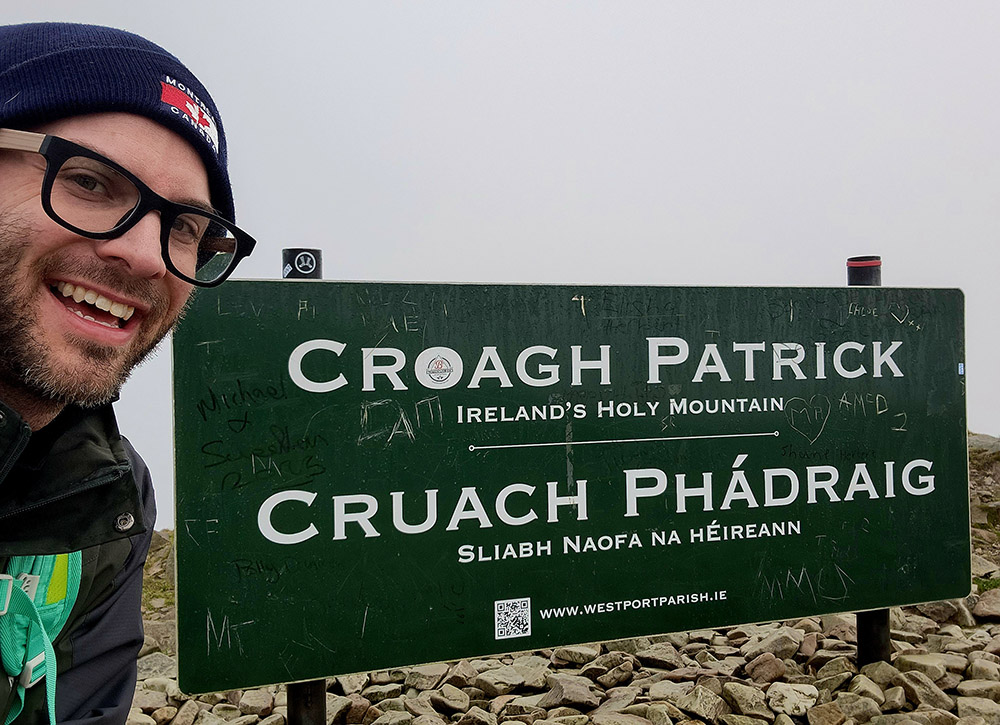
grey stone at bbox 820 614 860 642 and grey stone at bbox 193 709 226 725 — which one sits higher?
grey stone at bbox 820 614 860 642

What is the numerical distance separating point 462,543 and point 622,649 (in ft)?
4.20

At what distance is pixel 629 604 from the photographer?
2764 mm

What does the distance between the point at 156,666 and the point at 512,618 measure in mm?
1749

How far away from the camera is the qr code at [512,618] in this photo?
104 inches

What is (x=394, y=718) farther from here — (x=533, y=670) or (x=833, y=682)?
(x=833, y=682)

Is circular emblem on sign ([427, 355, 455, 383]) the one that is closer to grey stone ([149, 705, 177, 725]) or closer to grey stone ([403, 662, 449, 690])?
grey stone ([403, 662, 449, 690])

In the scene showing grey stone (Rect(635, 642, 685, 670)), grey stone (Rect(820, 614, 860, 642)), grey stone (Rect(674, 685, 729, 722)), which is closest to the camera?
grey stone (Rect(674, 685, 729, 722))

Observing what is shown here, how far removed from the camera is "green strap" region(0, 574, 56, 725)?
1135mm

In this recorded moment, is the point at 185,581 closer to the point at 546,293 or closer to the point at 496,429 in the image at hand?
the point at 496,429

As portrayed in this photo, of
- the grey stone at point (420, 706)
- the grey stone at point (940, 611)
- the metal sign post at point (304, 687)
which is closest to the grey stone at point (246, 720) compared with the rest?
the metal sign post at point (304, 687)

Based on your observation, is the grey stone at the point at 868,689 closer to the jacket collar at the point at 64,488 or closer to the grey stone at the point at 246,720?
the grey stone at the point at 246,720

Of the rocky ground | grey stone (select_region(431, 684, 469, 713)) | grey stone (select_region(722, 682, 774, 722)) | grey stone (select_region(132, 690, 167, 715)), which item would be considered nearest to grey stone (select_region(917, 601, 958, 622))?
the rocky ground

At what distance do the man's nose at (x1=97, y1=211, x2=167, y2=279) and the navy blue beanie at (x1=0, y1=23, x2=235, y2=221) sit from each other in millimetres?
152

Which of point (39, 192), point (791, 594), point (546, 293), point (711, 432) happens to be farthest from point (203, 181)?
point (791, 594)
